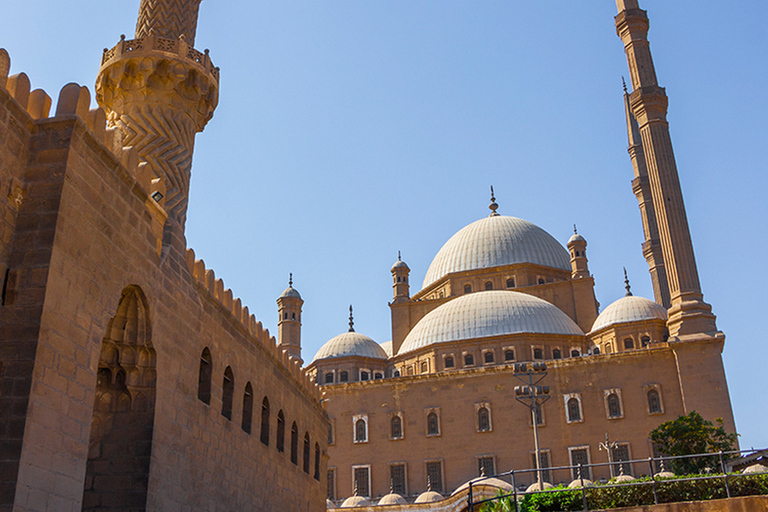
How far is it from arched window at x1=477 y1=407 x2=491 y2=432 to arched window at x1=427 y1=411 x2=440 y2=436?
5.16ft

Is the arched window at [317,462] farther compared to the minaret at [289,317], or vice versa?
the minaret at [289,317]

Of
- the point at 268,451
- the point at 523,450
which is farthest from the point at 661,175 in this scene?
the point at 268,451

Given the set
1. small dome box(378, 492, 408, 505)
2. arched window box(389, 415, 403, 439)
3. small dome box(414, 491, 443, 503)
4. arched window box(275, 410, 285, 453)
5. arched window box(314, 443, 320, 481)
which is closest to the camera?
arched window box(275, 410, 285, 453)

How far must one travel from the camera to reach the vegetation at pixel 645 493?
11852 mm

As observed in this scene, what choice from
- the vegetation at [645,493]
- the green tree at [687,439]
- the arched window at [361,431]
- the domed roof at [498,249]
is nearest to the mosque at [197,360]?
the arched window at [361,431]

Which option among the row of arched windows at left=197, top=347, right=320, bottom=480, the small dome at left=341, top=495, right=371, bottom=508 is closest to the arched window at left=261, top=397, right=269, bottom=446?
the row of arched windows at left=197, top=347, right=320, bottom=480

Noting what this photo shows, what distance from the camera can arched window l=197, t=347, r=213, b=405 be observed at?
10617mm

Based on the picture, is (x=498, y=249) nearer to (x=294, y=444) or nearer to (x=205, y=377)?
(x=294, y=444)

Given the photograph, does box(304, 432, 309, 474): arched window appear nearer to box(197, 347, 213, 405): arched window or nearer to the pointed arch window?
the pointed arch window

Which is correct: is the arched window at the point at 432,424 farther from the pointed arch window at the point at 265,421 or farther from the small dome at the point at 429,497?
the pointed arch window at the point at 265,421

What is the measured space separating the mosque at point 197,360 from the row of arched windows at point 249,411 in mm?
32

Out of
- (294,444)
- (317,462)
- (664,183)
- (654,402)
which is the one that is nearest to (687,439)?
(654,402)

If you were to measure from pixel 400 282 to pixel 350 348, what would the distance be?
190 inches

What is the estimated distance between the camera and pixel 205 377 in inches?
424
